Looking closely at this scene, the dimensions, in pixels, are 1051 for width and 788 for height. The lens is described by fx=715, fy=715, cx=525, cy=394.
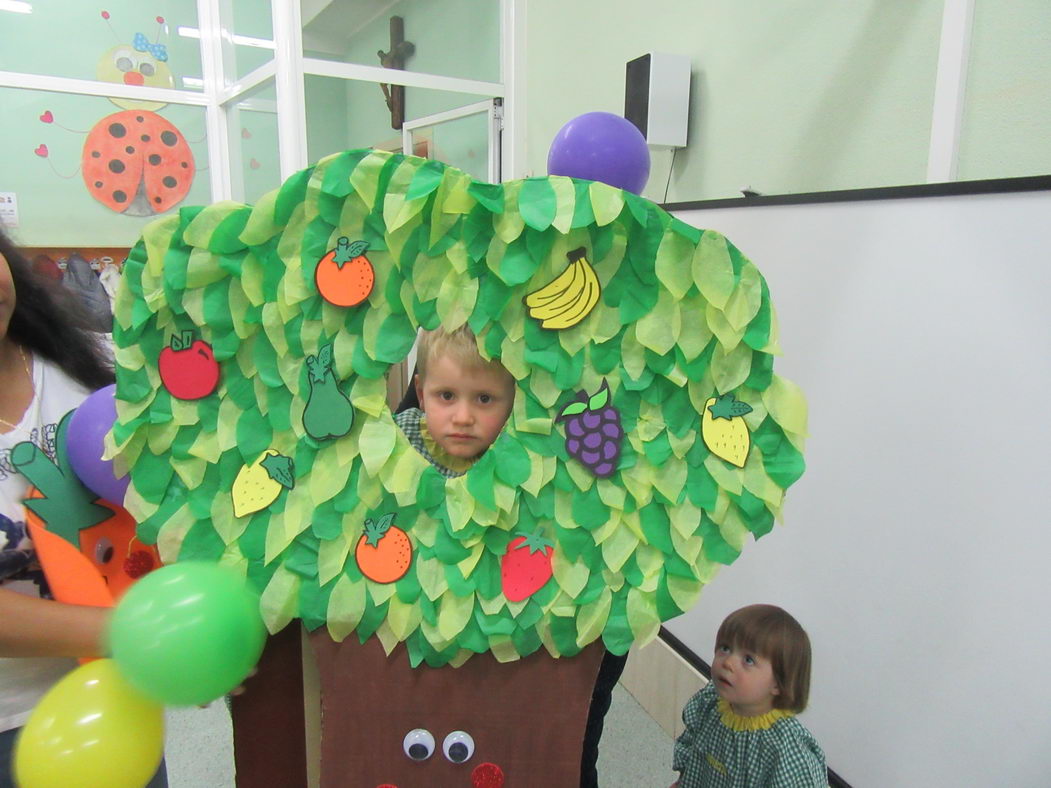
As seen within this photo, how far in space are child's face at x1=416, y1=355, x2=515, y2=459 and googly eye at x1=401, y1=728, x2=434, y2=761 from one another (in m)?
0.32

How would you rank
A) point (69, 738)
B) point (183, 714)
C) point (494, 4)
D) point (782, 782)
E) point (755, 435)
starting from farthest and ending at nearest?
point (494, 4)
point (183, 714)
point (782, 782)
point (755, 435)
point (69, 738)

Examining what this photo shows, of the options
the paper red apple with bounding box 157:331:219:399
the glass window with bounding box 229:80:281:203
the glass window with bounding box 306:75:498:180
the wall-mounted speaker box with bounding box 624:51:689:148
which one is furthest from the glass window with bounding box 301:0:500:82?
the paper red apple with bounding box 157:331:219:399

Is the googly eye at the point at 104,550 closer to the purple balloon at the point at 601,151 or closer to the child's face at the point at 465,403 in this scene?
the child's face at the point at 465,403

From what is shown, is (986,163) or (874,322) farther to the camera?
(874,322)

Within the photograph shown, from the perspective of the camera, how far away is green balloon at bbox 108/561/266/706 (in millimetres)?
618

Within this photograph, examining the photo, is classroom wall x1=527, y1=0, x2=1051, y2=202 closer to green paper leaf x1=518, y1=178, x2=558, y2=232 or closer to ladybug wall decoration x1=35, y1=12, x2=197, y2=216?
green paper leaf x1=518, y1=178, x2=558, y2=232

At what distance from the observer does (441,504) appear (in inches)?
31.0

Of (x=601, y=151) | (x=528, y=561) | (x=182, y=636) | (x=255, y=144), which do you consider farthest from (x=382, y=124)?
(x=182, y=636)

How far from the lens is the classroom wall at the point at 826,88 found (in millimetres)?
1057

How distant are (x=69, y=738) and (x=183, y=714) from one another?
1.38 meters

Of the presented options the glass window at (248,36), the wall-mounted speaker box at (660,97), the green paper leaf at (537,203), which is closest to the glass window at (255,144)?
the glass window at (248,36)

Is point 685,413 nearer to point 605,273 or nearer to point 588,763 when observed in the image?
point 605,273

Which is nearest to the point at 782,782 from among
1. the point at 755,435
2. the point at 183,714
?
the point at 755,435

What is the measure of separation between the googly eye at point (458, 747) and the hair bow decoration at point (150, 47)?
3.43m
